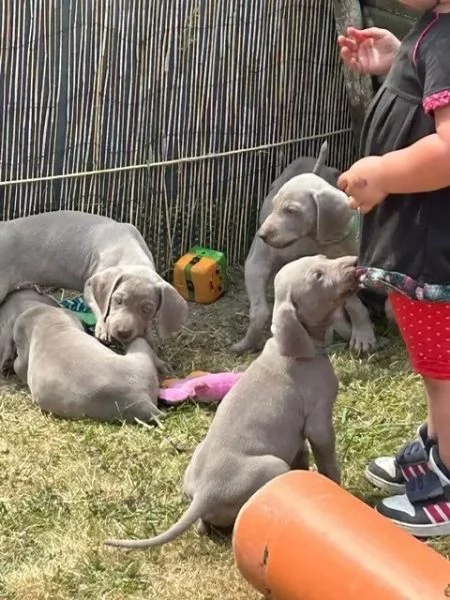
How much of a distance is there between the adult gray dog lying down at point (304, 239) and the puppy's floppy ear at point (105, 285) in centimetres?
82

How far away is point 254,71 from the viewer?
7656 mm

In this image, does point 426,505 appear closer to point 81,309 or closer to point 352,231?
point 352,231

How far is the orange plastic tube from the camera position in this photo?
353 cm

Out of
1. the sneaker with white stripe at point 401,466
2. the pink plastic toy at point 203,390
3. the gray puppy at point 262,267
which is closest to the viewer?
the sneaker with white stripe at point 401,466

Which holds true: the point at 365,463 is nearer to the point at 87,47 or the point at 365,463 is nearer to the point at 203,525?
the point at 203,525

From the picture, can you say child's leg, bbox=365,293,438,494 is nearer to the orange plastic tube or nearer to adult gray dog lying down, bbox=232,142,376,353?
the orange plastic tube

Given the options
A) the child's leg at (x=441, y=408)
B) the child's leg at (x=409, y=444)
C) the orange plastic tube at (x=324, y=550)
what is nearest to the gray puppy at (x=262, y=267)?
the child's leg at (x=409, y=444)

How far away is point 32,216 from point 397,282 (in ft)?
11.6

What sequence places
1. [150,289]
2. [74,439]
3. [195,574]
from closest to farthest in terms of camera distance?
1. [195,574]
2. [74,439]
3. [150,289]

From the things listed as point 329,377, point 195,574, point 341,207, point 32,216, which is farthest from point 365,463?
point 32,216

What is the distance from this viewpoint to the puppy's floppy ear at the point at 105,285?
249 inches

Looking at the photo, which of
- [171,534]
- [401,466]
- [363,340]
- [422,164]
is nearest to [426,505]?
[401,466]

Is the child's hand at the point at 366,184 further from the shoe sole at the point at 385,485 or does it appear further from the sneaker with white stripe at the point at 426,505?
the shoe sole at the point at 385,485

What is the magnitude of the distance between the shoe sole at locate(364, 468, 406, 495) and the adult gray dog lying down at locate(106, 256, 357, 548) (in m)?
0.24
